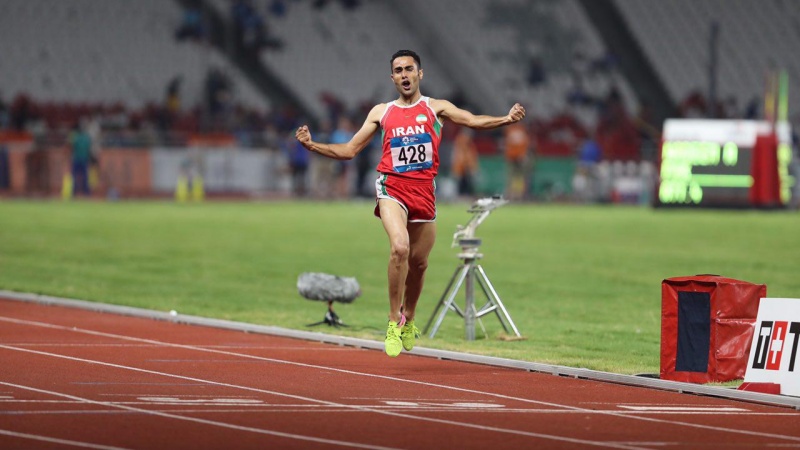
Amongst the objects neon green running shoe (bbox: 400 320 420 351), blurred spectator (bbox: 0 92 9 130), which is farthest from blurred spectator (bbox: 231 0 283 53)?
neon green running shoe (bbox: 400 320 420 351)

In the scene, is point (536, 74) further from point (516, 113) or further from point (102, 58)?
point (516, 113)

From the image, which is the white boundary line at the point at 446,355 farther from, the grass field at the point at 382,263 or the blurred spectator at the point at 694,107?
the blurred spectator at the point at 694,107

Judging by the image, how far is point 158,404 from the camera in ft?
28.1

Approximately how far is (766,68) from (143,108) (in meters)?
22.2

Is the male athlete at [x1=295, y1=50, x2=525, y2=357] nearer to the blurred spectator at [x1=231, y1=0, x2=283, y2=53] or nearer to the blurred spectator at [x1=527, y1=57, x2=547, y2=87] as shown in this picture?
the blurred spectator at [x1=231, y1=0, x2=283, y2=53]

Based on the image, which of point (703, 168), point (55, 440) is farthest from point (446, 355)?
point (703, 168)

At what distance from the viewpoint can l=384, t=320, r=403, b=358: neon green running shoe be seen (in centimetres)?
1075

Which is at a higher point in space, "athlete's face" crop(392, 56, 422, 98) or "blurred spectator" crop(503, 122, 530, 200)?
"blurred spectator" crop(503, 122, 530, 200)

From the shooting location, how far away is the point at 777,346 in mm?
9352

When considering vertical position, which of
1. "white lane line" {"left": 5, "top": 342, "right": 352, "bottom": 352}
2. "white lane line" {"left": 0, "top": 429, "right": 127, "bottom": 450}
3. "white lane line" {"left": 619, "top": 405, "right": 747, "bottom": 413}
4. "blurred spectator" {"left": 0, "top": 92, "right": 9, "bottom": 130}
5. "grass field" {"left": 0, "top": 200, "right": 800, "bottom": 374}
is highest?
"blurred spectator" {"left": 0, "top": 92, "right": 9, "bottom": 130}

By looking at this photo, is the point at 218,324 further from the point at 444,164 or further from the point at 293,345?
the point at 444,164

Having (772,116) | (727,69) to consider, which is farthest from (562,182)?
(727,69)

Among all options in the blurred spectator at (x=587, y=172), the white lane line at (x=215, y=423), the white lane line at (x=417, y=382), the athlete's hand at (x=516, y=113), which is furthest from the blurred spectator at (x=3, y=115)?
the white lane line at (x=215, y=423)

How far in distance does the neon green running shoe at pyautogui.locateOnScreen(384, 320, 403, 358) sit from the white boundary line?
64 centimetres
